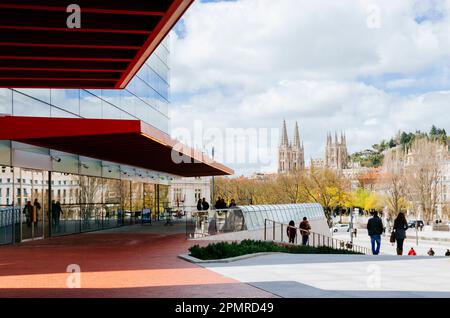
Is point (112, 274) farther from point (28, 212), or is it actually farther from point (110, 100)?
point (110, 100)

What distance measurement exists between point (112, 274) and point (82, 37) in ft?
17.4

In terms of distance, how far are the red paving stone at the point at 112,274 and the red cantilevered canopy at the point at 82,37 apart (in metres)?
5.00

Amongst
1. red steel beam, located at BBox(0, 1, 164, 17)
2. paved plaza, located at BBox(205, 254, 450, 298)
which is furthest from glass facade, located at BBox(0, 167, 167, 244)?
red steel beam, located at BBox(0, 1, 164, 17)

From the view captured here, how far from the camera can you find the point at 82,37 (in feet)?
44.1

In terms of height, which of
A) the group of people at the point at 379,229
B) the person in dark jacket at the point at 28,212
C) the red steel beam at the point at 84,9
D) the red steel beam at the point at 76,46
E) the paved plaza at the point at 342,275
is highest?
the red steel beam at the point at 84,9

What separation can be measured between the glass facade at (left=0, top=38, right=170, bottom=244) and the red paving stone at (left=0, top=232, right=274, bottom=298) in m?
3.03

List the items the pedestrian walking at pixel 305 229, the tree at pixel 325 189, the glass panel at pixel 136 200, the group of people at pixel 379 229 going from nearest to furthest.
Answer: the group of people at pixel 379 229 → the pedestrian walking at pixel 305 229 → the glass panel at pixel 136 200 → the tree at pixel 325 189

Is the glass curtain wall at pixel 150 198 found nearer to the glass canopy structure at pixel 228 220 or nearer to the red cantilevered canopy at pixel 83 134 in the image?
the glass canopy structure at pixel 228 220

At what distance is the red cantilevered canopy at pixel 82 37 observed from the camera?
37.8ft

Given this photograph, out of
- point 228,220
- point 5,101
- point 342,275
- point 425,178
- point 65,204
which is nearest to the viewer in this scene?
point 342,275

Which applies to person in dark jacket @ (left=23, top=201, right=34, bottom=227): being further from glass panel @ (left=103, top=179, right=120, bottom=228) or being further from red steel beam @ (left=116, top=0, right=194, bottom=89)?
glass panel @ (left=103, top=179, right=120, bottom=228)

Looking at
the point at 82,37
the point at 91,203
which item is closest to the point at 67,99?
the point at 91,203

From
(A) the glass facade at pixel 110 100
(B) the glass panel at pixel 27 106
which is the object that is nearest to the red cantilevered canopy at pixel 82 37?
(B) the glass panel at pixel 27 106
